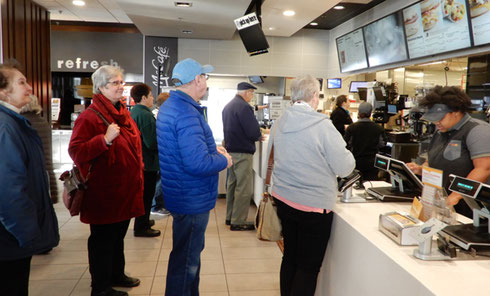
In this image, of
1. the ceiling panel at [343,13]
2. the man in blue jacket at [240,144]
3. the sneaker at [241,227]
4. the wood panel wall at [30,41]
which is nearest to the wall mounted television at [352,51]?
the ceiling panel at [343,13]

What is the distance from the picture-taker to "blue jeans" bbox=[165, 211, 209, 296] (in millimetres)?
2190

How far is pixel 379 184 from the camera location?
9.01ft

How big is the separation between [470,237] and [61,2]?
677 centimetres

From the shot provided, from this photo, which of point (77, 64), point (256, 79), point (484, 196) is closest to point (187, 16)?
point (256, 79)

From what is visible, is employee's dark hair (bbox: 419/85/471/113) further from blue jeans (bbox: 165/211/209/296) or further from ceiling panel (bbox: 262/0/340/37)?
ceiling panel (bbox: 262/0/340/37)

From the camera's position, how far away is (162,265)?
3389 mm

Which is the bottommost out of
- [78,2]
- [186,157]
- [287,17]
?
[186,157]

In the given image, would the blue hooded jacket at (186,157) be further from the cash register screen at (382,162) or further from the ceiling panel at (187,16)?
the ceiling panel at (187,16)

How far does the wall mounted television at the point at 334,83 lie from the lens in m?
8.37

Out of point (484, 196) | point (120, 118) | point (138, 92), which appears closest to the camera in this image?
point (484, 196)

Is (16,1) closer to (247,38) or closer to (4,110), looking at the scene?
(247,38)

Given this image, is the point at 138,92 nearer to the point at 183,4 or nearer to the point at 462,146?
the point at 183,4

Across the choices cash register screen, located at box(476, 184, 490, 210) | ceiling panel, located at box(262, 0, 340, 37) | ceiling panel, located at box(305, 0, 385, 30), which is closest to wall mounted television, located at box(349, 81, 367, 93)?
ceiling panel, located at box(305, 0, 385, 30)

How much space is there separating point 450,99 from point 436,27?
2.80 metres
